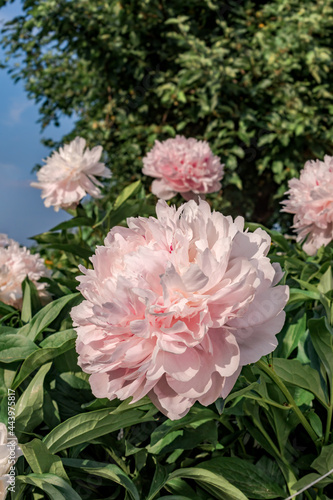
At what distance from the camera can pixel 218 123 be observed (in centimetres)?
402

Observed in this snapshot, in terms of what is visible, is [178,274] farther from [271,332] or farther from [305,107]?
[305,107]

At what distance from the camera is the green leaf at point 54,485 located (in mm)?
595

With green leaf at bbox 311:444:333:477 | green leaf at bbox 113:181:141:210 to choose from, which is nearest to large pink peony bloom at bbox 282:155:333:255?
green leaf at bbox 113:181:141:210

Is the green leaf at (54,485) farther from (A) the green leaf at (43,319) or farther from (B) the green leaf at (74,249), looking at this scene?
(B) the green leaf at (74,249)

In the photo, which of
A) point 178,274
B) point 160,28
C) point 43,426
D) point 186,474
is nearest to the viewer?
point 178,274

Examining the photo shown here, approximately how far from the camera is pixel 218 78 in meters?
3.69

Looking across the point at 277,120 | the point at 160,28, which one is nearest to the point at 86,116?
the point at 160,28

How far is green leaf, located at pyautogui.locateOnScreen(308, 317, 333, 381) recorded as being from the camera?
76cm

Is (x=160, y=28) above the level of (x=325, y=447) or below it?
above

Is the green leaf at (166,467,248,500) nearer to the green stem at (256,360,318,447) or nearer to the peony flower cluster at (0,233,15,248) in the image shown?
the green stem at (256,360,318,447)

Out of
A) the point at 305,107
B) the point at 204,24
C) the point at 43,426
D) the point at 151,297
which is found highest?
the point at 204,24

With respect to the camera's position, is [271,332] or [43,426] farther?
[43,426]

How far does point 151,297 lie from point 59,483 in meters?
0.25

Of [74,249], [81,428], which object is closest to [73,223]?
[74,249]
